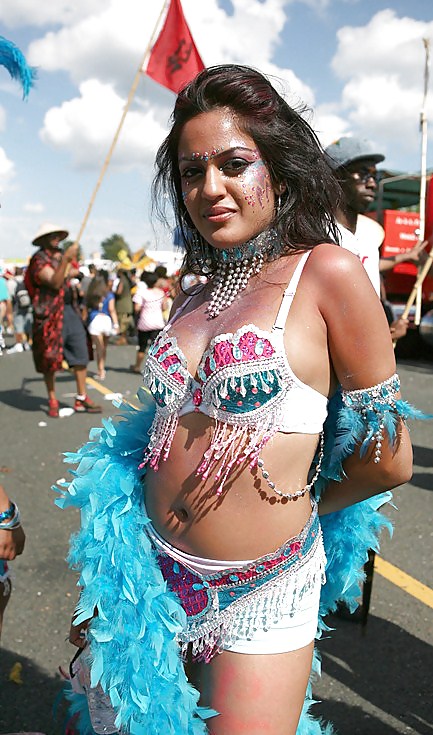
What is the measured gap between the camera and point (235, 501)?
4.75 feet

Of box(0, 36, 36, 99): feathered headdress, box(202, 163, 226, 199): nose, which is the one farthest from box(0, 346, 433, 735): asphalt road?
box(0, 36, 36, 99): feathered headdress

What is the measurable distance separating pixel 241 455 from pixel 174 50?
680 cm

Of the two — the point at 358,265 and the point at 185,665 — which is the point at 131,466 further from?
the point at 358,265

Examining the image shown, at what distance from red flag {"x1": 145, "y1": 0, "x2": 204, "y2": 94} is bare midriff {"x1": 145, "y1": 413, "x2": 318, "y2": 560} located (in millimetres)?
6409

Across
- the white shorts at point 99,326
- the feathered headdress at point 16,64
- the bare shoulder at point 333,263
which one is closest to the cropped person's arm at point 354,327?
the bare shoulder at point 333,263

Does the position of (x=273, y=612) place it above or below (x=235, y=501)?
below

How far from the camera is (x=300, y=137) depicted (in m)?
1.62

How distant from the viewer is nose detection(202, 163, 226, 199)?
150 centimetres

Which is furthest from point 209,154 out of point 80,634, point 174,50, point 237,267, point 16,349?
point 16,349

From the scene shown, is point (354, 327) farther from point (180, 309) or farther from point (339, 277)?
point (180, 309)

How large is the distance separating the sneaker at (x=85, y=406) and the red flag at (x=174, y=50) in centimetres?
362

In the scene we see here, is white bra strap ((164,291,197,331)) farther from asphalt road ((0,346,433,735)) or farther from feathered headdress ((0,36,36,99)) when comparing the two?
asphalt road ((0,346,433,735))

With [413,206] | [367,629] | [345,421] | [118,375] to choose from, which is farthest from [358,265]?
[413,206]

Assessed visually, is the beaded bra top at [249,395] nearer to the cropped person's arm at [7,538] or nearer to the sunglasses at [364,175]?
the cropped person's arm at [7,538]
